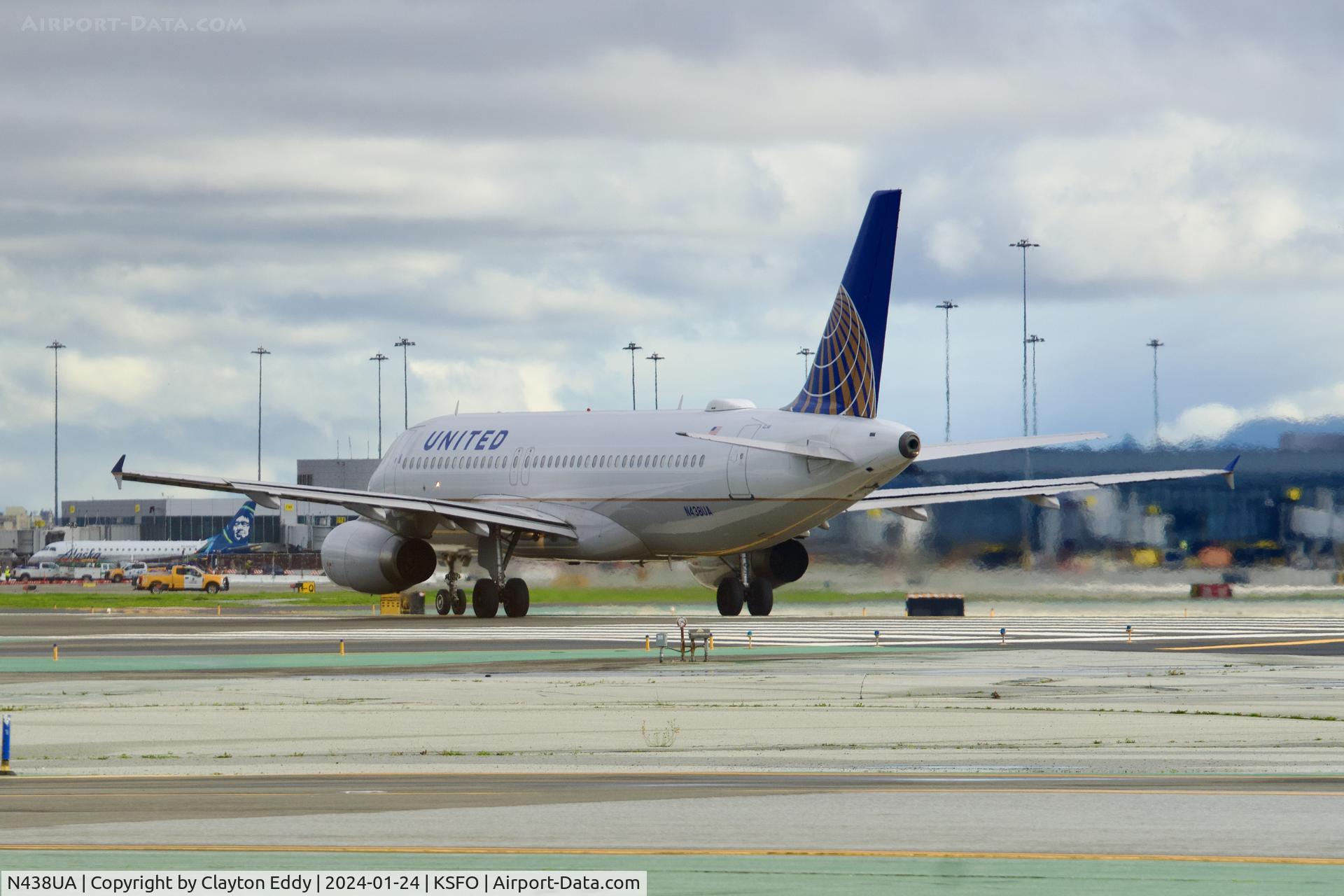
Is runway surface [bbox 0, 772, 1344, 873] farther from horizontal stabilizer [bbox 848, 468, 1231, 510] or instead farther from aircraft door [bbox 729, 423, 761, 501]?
horizontal stabilizer [bbox 848, 468, 1231, 510]

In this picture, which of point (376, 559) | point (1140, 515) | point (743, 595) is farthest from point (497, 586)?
point (1140, 515)

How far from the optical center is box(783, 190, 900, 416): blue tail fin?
44.7m

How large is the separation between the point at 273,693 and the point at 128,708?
105 inches

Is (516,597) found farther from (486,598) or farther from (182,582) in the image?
(182,582)

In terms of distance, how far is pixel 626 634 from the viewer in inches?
1649

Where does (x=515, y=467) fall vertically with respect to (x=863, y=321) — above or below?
below

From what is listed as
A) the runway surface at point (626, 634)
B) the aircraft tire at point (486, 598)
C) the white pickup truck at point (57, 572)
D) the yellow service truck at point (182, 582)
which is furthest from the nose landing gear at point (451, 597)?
the white pickup truck at point (57, 572)

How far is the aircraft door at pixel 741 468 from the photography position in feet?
153

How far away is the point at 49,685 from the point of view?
28.0 meters

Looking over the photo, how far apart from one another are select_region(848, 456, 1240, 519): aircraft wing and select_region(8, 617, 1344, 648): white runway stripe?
3.09 m

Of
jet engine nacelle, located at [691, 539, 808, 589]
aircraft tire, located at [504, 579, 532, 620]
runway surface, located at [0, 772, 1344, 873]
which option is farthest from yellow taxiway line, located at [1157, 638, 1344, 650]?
aircraft tire, located at [504, 579, 532, 620]

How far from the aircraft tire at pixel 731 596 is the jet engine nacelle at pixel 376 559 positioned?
7658 millimetres

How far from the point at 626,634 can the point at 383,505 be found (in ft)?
30.4

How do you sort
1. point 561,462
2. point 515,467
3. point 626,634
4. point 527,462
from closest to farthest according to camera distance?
point 626,634 < point 561,462 < point 527,462 < point 515,467
